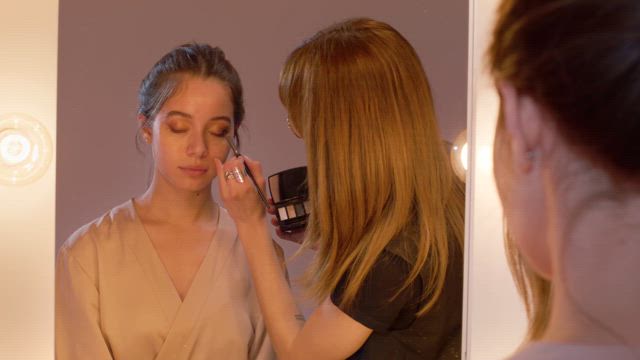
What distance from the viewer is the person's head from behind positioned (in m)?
0.84

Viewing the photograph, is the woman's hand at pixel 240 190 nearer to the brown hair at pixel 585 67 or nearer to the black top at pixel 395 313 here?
the black top at pixel 395 313

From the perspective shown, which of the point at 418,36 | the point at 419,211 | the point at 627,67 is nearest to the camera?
the point at 627,67

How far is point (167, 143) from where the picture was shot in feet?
2.80

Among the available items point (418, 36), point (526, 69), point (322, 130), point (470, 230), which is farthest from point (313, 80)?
point (526, 69)

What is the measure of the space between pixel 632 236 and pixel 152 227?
597mm

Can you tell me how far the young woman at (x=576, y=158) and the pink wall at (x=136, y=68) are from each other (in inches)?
19.0

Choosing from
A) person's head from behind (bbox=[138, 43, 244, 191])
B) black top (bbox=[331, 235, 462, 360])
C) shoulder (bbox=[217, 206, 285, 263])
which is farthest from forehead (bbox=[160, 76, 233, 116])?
black top (bbox=[331, 235, 462, 360])

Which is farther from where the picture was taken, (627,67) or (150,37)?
(150,37)

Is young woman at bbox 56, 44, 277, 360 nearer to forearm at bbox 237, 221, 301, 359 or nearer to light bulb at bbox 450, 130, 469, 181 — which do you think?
forearm at bbox 237, 221, 301, 359

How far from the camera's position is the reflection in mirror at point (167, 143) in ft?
2.80

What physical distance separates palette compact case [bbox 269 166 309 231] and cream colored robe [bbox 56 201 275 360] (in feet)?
0.20

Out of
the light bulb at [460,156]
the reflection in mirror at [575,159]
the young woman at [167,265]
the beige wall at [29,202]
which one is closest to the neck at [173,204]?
the young woman at [167,265]

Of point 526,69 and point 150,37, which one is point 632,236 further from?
point 150,37

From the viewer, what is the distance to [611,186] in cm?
36
